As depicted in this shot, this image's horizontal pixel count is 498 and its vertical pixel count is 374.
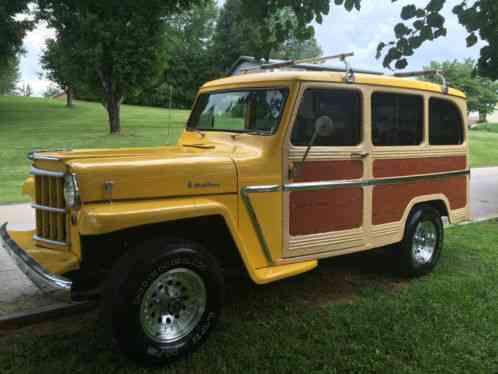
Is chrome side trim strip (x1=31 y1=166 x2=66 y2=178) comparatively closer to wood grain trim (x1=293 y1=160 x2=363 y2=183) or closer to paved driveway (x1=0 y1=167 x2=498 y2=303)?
paved driveway (x1=0 y1=167 x2=498 y2=303)

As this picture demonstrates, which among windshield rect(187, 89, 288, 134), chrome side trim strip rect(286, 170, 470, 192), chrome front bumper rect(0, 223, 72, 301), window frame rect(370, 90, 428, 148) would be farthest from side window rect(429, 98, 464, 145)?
chrome front bumper rect(0, 223, 72, 301)

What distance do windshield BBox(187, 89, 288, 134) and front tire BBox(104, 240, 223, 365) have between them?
4.51 ft

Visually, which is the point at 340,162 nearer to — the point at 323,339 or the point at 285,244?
the point at 285,244

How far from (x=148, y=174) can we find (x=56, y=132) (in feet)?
80.8

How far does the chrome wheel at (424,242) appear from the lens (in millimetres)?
5682

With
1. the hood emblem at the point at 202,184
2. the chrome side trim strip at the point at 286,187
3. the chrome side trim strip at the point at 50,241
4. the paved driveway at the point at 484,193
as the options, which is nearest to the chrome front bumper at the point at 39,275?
the chrome side trim strip at the point at 50,241

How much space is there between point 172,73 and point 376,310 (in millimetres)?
46301

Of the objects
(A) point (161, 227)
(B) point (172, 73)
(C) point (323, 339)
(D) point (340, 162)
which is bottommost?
(C) point (323, 339)

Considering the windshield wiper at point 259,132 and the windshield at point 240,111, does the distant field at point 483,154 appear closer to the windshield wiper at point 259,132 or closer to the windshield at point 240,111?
the windshield at point 240,111

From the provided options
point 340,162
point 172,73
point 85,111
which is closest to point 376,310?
point 340,162

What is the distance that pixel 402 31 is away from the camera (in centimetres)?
432

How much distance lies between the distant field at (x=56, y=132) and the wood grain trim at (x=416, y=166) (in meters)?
5.14

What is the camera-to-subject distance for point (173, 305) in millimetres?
3703

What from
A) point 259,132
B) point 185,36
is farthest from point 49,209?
point 185,36
